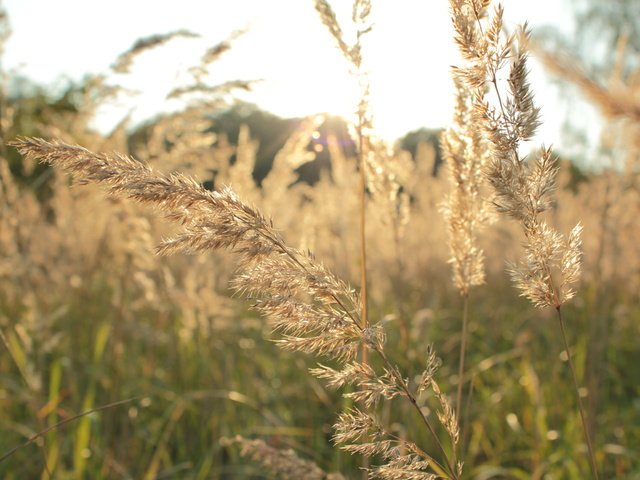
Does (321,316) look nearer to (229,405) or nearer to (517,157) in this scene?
Answer: (517,157)

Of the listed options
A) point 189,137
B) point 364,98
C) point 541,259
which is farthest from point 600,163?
point 541,259

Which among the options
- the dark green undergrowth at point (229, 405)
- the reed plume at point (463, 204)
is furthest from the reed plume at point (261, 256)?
the dark green undergrowth at point (229, 405)

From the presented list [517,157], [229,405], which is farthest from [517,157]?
[229,405]

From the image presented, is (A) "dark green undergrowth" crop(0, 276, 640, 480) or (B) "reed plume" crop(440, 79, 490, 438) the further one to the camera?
(A) "dark green undergrowth" crop(0, 276, 640, 480)

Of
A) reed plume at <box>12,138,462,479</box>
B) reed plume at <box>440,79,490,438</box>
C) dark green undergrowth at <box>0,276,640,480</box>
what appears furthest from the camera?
dark green undergrowth at <box>0,276,640,480</box>

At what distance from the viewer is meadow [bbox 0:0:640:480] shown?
1.14m

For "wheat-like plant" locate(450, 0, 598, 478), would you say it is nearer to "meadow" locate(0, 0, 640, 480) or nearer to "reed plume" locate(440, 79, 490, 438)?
"meadow" locate(0, 0, 640, 480)

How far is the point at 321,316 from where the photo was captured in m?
1.13

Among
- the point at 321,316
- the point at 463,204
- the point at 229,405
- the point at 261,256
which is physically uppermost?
the point at 463,204

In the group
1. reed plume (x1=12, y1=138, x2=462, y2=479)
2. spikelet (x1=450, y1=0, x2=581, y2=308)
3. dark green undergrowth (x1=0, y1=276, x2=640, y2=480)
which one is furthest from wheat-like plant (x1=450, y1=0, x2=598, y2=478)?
dark green undergrowth (x1=0, y1=276, x2=640, y2=480)

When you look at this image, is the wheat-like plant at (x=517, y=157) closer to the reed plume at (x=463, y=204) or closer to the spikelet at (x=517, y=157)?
the spikelet at (x=517, y=157)

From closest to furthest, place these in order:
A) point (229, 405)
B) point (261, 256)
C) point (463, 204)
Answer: point (261, 256) → point (463, 204) → point (229, 405)

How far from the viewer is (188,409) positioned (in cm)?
366

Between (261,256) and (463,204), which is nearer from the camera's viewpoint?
(261,256)
